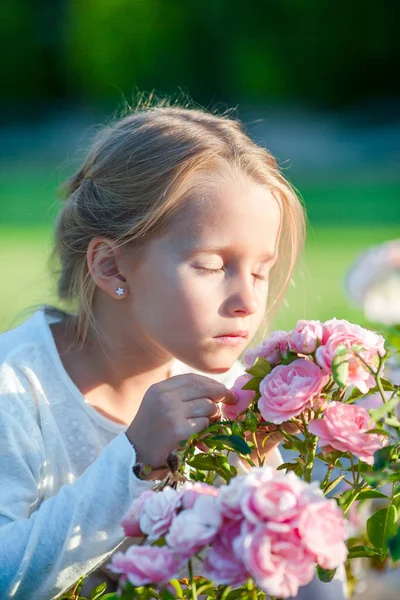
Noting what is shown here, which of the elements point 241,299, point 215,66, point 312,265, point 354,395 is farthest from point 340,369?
point 215,66

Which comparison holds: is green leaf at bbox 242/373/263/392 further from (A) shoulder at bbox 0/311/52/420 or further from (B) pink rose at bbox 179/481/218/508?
(A) shoulder at bbox 0/311/52/420

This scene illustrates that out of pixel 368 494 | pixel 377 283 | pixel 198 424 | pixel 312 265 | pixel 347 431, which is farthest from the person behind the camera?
pixel 312 265

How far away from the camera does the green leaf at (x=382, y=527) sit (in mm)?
1532

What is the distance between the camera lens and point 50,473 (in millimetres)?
2174

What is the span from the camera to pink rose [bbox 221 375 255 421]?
1710mm

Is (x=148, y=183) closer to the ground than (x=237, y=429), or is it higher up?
higher up

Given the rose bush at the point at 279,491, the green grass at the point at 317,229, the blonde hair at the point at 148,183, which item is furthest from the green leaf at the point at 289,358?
the green grass at the point at 317,229

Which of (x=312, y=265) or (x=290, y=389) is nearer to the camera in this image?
(x=290, y=389)

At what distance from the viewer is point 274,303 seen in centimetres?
254

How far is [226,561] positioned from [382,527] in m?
0.39

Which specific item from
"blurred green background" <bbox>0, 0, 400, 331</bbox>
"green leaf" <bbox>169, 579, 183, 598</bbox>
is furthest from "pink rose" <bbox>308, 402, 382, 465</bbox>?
"blurred green background" <bbox>0, 0, 400, 331</bbox>

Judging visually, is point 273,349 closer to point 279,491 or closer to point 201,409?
point 201,409

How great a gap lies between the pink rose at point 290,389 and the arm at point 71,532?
308 millimetres

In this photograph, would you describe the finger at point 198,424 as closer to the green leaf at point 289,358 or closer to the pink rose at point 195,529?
the green leaf at point 289,358
